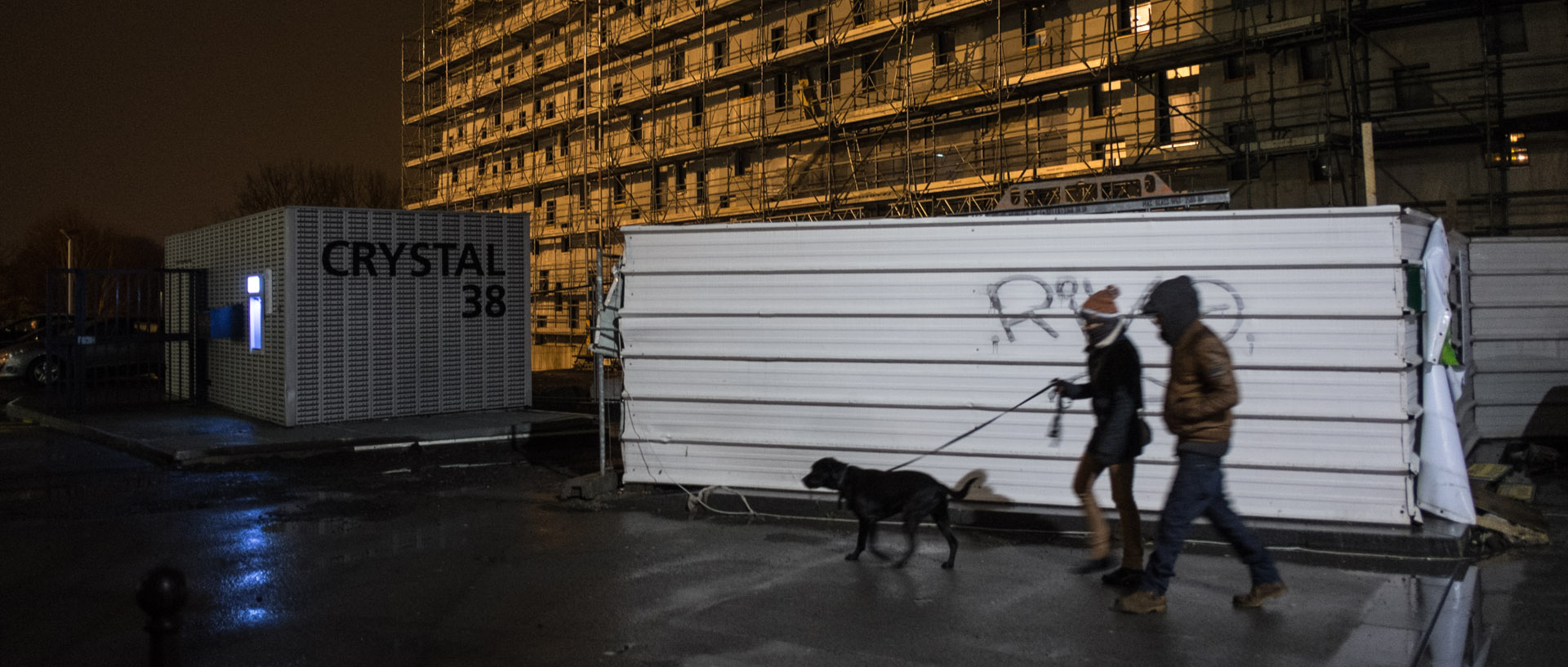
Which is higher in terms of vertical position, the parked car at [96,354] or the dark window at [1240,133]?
the dark window at [1240,133]

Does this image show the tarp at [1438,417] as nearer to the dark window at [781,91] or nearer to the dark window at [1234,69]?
the dark window at [1234,69]

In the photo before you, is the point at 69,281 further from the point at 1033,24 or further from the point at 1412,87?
the point at 1412,87

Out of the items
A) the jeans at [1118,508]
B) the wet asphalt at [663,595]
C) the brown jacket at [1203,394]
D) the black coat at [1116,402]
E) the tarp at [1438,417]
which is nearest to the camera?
the wet asphalt at [663,595]

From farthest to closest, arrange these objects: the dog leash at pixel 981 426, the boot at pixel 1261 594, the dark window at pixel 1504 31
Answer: the dark window at pixel 1504 31 → the dog leash at pixel 981 426 → the boot at pixel 1261 594

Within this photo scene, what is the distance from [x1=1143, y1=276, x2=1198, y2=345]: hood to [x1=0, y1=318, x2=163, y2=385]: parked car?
51.0ft

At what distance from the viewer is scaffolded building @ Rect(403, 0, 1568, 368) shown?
61.2 feet

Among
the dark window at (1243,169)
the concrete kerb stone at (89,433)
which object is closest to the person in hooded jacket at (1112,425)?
the concrete kerb stone at (89,433)

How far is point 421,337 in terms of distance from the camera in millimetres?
15328

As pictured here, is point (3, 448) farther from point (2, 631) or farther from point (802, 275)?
point (802, 275)

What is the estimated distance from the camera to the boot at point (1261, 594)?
5559mm

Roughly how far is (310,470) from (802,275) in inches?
251

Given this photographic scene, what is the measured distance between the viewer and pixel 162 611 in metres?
3.10

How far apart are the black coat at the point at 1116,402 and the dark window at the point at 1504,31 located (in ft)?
56.1

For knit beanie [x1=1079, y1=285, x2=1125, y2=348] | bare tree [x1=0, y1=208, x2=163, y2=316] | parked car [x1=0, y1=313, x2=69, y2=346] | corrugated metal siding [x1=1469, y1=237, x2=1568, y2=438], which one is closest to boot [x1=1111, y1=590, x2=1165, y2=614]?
knit beanie [x1=1079, y1=285, x2=1125, y2=348]
